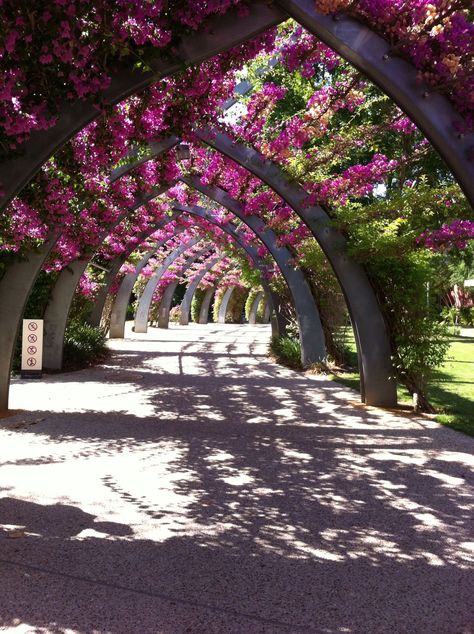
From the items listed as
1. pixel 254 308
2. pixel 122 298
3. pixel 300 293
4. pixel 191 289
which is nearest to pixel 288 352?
pixel 300 293

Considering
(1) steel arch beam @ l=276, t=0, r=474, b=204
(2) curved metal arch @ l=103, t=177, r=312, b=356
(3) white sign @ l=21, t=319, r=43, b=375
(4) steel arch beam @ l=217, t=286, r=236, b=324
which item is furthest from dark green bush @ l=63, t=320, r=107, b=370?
(4) steel arch beam @ l=217, t=286, r=236, b=324

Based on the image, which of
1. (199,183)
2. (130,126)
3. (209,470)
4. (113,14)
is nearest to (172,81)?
(130,126)

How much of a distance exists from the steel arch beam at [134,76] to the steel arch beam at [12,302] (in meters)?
3.37

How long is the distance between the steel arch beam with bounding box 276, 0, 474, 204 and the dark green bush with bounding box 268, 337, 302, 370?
1011cm

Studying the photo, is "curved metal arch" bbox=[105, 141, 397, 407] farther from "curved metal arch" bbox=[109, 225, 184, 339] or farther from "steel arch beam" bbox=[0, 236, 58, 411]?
"curved metal arch" bbox=[109, 225, 184, 339]

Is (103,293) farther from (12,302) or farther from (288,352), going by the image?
(12,302)

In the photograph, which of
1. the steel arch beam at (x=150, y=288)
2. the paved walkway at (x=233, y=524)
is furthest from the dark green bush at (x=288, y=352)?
the steel arch beam at (x=150, y=288)

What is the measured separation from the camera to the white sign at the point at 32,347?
954 cm

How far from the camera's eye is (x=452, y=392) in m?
10.6

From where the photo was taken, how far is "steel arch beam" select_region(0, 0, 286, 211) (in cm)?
430

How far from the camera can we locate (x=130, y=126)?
638cm

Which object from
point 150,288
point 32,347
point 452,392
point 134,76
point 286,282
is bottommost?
point 452,392

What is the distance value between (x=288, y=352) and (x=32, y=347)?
22.6 ft

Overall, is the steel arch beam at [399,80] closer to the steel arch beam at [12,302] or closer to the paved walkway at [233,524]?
the paved walkway at [233,524]
